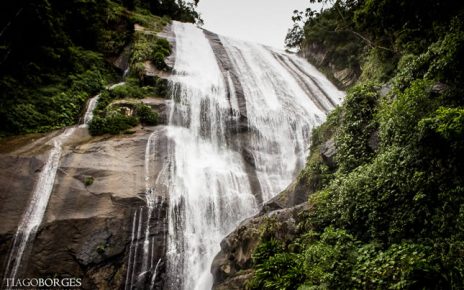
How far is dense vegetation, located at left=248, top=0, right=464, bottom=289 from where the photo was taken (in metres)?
4.96

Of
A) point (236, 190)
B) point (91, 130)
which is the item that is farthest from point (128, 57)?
point (236, 190)

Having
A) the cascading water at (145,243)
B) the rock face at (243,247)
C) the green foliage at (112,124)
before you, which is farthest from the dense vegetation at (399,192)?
the green foliage at (112,124)

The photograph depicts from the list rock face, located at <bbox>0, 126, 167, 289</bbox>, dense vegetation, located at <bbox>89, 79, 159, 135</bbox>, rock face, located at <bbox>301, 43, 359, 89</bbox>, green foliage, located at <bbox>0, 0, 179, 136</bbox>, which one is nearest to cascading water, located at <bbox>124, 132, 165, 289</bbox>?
Result: rock face, located at <bbox>0, 126, 167, 289</bbox>

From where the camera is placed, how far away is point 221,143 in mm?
15102

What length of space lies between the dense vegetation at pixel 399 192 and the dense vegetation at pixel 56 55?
11.9m

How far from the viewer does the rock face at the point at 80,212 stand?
9.32 meters

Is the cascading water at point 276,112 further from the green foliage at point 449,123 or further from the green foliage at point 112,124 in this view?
the green foliage at point 449,123

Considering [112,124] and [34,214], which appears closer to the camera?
[34,214]

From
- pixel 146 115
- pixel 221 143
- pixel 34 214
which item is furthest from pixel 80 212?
pixel 221 143

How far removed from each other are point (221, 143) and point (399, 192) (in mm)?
9730

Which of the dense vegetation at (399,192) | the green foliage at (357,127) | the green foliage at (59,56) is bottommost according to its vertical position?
the dense vegetation at (399,192)

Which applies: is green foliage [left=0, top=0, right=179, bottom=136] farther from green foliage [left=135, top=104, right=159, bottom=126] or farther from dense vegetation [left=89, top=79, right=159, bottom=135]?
green foliage [left=135, top=104, right=159, bottom=126]

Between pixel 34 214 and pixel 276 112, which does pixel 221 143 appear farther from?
pixel 34 214

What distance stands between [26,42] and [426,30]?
1685cm
